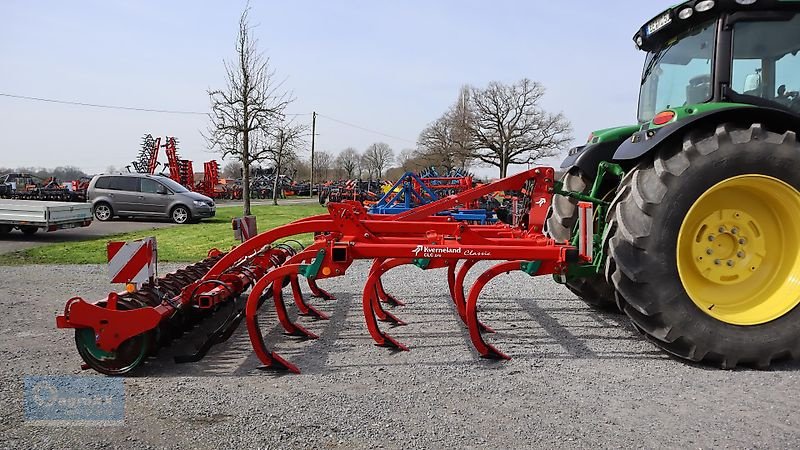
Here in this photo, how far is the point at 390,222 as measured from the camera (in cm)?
452

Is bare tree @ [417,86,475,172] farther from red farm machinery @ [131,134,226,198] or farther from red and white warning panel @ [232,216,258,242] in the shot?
red and white warning panel @ [232,216,258,242]

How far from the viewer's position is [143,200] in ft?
56.3

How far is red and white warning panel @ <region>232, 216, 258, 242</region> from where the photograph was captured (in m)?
5.84

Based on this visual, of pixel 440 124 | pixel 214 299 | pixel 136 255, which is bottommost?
pixel 214 299

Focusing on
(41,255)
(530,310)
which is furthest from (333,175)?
(530,310)

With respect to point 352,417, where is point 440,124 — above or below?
above

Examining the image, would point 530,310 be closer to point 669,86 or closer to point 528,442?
point 669,86

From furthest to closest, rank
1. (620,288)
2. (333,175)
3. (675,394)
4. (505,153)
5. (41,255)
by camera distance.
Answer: (333,175), (505,153), (41,255), (620,288), (675,394)

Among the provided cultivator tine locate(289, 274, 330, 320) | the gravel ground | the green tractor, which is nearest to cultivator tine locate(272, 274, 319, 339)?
the gravel ground

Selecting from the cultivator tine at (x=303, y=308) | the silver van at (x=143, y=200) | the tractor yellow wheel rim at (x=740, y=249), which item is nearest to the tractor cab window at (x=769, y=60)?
the tractor yellow wheel rim at (x=740, y=249)

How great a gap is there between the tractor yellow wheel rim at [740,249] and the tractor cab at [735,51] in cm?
73

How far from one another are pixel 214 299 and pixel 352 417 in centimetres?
165

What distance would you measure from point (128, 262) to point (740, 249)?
4.52m

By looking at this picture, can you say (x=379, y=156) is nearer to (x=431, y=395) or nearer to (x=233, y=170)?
(x=233, y=170)
